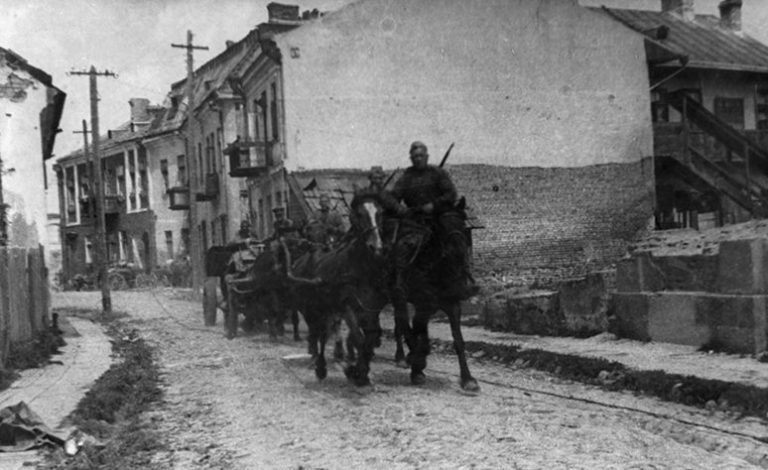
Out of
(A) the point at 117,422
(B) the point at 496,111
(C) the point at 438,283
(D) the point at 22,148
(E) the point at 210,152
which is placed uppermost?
(E) the point at 210,152

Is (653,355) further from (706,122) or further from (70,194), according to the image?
(70,194)

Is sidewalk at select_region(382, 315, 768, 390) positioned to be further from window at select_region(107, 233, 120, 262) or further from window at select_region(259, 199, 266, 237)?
window at select_region(107, 233, 120, 262)

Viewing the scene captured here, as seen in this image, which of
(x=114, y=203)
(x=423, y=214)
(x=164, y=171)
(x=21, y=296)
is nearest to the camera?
(x=423, y=214)

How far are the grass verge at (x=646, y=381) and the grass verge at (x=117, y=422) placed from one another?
15.6 feet

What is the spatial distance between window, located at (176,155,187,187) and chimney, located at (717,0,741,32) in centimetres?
2717

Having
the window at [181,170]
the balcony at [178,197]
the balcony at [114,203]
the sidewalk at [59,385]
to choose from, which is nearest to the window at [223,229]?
the balcony at [178,197]

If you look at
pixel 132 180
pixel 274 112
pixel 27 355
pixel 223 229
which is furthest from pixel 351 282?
pixel 132 180

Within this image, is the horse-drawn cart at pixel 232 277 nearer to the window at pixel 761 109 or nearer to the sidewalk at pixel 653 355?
the sidewalk at pixel 653 355

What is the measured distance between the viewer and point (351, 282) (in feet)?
29.8

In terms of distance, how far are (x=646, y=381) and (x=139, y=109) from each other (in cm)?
4928

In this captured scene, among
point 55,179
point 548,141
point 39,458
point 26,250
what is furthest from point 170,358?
point 55,179

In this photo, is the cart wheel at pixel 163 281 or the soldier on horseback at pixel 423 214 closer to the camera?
the soldier on horseback at pixel 423 214

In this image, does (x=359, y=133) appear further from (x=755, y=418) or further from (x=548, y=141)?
(x=755, y=418)

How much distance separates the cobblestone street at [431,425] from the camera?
572 cm
